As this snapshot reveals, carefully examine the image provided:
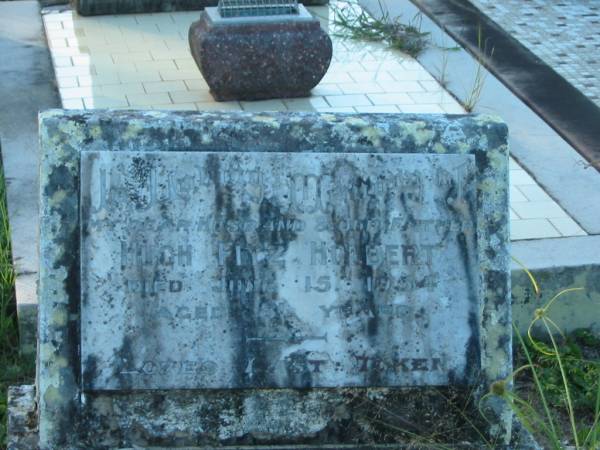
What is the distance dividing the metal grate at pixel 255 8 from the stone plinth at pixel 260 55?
7cm

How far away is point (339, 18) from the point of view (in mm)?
7625

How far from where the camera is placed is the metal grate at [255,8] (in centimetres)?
638

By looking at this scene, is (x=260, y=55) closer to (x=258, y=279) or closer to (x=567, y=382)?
(x=567, y=382)

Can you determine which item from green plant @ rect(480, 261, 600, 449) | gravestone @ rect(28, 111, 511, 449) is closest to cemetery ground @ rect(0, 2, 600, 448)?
green plant @ rect(480, 261, 600, 449)

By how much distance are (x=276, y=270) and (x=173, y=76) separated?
395 cm

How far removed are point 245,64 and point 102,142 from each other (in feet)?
11.4

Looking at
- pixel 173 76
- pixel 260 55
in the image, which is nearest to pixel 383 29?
pixel 260 55

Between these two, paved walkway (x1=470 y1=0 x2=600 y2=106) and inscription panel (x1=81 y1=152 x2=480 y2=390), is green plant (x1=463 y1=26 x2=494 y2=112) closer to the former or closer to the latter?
paved walkway (x1=470 y1=0 x2=600 y2=106)

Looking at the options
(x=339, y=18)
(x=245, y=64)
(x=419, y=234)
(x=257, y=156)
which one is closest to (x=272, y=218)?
(x=257, y=156)

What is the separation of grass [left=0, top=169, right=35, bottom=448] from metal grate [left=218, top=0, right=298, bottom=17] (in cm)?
224

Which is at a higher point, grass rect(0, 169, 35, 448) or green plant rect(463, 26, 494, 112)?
grass rect(0, 169, 35, 448)

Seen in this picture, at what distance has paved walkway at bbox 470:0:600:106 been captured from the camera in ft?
22.5

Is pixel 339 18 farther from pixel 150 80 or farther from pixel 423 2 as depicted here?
pixel 150 80

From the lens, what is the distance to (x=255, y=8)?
21.0 ft
